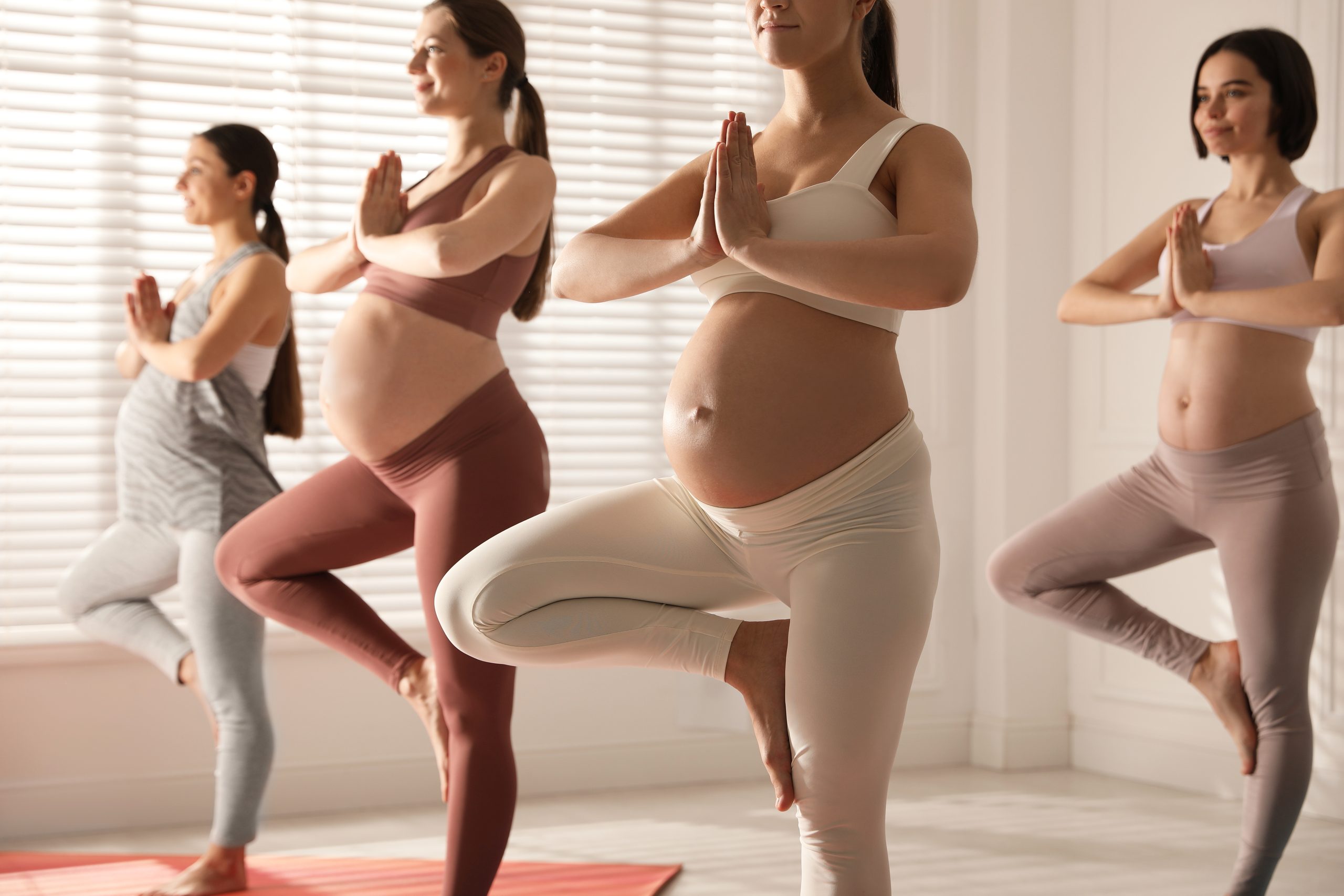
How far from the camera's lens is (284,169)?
3865 mm

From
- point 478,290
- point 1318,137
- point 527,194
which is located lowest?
point 478,290

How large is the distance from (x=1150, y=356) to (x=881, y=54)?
8.13ft

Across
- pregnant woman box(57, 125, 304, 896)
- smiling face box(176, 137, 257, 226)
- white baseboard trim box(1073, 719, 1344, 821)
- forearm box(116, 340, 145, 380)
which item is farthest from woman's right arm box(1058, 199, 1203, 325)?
forearm box(116, 340, 145, 380)

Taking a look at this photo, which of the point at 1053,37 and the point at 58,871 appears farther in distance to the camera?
the point at 1053,37

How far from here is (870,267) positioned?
5.08 ft

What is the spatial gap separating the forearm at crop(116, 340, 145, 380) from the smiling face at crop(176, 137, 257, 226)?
0.43 meters

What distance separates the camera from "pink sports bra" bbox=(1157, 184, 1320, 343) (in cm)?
270

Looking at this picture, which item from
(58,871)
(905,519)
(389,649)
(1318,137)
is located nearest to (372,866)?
(58,871)

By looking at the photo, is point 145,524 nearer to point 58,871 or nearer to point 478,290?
point 58,871

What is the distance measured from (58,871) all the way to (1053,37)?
4.03m

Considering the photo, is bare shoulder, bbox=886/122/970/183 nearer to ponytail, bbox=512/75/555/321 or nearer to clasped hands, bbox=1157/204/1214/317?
ponytail, bbox=512/75/555/321

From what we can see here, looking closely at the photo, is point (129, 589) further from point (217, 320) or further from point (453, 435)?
point (453, 435)

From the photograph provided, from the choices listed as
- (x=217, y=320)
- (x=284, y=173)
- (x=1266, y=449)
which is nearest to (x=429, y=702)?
(x=217, y=320)

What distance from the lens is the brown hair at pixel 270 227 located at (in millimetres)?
3088
